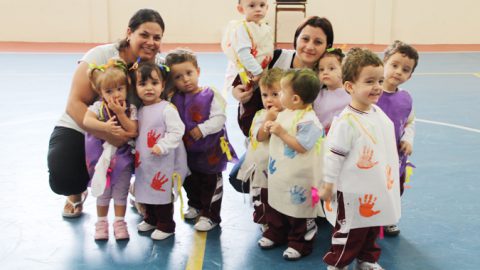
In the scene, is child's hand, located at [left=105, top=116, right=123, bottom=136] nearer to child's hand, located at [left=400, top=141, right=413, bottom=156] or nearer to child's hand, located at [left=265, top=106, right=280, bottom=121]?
child's hand, located at [left=265, top=106, right=280, bottom=121]

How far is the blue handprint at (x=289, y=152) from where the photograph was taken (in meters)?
2.98

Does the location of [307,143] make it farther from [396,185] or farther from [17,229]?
[17,229]

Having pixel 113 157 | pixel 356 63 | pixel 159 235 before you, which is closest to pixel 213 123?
pixel 113 157

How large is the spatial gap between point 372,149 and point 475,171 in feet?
7.20

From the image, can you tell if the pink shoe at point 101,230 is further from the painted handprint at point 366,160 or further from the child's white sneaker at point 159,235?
the painted handprint at point 366,160

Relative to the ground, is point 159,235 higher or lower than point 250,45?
lower

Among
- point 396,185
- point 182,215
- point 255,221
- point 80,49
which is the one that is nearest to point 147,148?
point 182,215

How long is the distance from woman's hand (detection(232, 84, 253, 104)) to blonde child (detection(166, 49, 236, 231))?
0.13 metres

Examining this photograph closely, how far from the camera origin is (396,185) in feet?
9.11

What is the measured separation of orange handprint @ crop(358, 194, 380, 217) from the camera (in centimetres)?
270

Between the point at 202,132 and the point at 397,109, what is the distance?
3.82ft

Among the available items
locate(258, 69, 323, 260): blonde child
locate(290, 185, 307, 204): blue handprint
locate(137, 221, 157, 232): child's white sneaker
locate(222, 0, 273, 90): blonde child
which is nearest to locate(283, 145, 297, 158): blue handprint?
locate(258, 69, 323, 260): blonde child

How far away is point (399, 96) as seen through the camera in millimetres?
3270

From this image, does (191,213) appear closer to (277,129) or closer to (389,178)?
(277,129)
